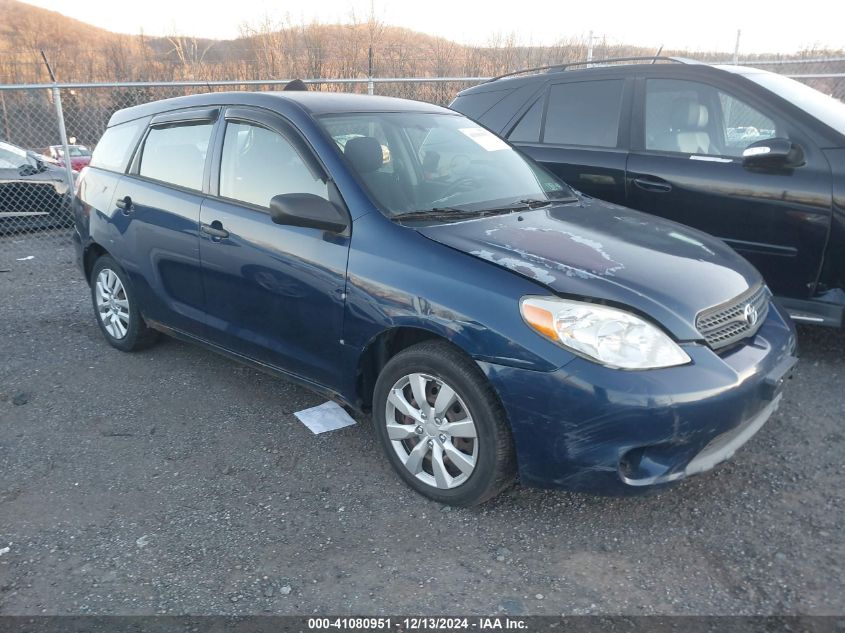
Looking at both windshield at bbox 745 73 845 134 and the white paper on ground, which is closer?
the white paper on ground

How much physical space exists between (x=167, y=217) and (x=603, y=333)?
2690 mm

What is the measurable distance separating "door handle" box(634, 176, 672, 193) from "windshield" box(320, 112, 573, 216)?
0.98m

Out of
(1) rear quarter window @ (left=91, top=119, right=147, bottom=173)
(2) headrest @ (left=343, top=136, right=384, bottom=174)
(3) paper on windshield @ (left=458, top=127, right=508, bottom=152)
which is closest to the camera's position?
Result: (2) headrest @ (left=343, top=136, right=384, bottom=174)

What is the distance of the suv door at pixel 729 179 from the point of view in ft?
13.4

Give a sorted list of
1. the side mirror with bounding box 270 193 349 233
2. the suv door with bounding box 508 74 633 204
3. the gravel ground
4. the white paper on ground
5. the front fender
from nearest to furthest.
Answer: the gravel ground
the front fender
the side mirror with bounding box 270 193 349 233
the white paper on ground
the suv door with bounding box 508 74 633 204

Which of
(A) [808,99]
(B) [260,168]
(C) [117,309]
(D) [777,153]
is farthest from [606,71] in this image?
(C) [117,309]

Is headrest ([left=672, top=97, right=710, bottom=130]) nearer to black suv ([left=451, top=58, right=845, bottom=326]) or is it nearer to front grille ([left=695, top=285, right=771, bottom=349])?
black suv ([left=451, top=58, right=845, bottom=326])

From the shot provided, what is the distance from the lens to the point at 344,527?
2.85 m

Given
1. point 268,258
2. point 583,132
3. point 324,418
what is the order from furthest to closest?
point 583,132, point 324,418, point 268,258

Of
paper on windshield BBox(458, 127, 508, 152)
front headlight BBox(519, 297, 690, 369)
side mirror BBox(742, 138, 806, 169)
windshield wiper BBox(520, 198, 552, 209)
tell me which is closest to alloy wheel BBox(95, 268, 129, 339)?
paper on windshield BBox(458, 127, 508, 152)

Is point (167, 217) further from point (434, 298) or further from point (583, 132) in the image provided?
point (583, 132)

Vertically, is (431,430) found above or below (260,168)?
below

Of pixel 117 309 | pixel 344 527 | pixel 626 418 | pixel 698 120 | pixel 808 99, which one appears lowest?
pixel 344 527

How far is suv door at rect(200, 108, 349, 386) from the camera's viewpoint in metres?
3.20
